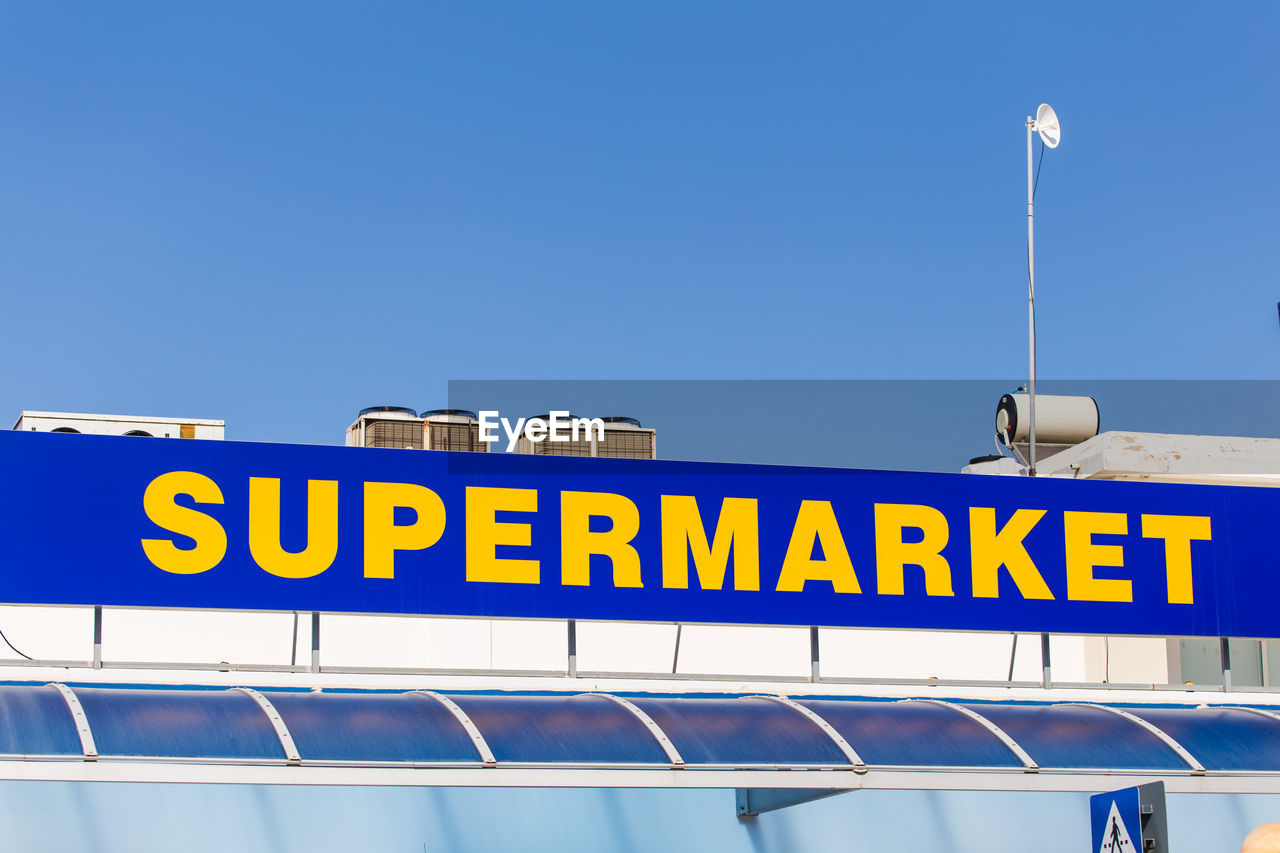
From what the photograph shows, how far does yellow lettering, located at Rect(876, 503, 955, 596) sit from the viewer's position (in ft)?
47.0

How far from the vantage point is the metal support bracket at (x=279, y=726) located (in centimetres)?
968

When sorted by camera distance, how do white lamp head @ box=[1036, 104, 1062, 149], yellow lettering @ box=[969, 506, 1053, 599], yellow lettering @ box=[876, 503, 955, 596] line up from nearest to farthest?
yellow lettering @ box=[876, 503, 955, 596], yellow lettering @ box=[969, 506, 1053, 599], white lamp head @ box=[1036, 104, 1062, 149]

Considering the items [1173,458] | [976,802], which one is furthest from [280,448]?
[1173,458]

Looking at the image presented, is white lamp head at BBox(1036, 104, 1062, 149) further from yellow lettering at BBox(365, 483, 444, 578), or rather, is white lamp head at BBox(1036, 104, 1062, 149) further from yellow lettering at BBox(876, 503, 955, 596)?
yellow lettering at BBox(365, 483, 444, 578)

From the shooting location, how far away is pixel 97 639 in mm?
12422

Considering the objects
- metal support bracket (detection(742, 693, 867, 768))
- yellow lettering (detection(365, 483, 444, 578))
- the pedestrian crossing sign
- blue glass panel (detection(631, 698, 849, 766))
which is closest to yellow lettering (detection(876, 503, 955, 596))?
metal support bracket (detection(742, 693, 867, 768))

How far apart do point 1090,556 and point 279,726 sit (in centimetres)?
880

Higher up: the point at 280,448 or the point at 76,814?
the point at 280,448

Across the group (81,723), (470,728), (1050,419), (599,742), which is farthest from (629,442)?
(81,723)

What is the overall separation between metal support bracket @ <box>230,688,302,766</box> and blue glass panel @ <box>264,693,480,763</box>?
0.10m

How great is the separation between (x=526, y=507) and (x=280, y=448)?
232cm

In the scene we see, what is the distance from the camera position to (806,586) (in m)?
14.1

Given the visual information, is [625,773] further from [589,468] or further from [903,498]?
[903,498]

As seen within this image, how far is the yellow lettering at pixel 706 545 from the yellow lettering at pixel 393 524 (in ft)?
7.26
